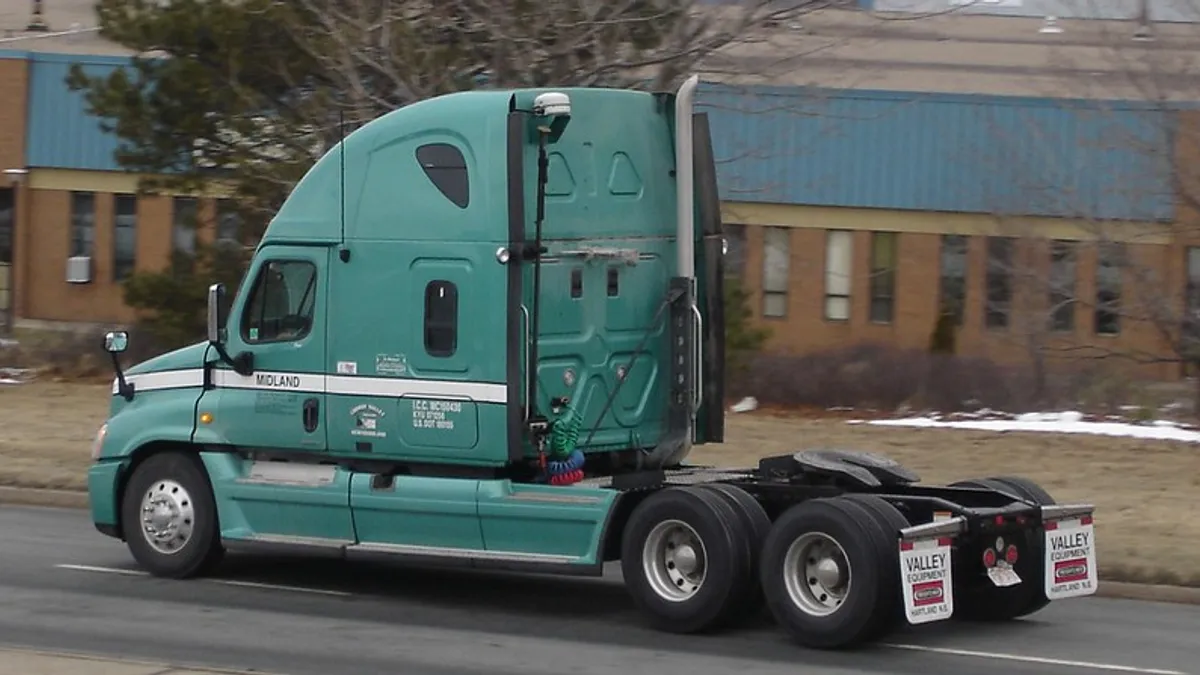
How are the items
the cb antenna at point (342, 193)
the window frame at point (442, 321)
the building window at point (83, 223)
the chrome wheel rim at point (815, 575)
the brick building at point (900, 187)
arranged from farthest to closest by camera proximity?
the building window at point (83, 223) → the brick building at point (900, 187) → the cb antenna at point (342, 193) → the window frame at point (442, 321) → the chrome wheel rim at point (815, 575)

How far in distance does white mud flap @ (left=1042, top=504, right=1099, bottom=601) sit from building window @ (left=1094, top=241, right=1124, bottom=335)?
15.4 metres

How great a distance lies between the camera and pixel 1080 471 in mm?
20438

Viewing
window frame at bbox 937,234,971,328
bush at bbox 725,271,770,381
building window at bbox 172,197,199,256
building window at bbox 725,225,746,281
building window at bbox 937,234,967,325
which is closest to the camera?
bush at bbox 725,271,770,381

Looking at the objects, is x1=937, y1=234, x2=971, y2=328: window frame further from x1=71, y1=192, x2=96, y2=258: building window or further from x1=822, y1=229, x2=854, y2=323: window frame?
x1=71, y1=192, x2=96, y2=258: building window

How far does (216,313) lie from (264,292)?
359mm

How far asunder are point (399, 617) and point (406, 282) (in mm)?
2086

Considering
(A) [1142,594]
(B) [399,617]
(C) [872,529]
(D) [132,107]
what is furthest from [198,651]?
(D) [132,107]

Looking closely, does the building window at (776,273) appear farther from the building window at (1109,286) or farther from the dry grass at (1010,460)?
the dry grass at (1010,460)

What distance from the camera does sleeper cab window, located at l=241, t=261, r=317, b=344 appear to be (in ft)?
43.1

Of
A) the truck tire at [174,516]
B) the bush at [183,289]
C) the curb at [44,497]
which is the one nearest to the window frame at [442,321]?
the truck tire at [174,516]

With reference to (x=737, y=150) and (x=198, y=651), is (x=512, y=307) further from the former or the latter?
(x=737, y=150)

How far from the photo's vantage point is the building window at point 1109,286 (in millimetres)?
27812

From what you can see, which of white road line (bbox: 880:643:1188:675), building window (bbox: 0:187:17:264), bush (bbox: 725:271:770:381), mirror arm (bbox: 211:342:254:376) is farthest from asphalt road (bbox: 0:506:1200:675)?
building window (bbox: 0:187:17:264)

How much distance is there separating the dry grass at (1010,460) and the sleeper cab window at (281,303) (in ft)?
19.6
